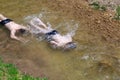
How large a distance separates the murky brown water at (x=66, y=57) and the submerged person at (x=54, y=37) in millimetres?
152

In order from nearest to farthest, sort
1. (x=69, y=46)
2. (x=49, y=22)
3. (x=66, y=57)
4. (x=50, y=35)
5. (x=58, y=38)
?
1. (x=66, y=57)
2. (x=69, y=46)
3. (x=58, y=38)
4. (x=50, y=35)
5. (x=49, y=22)

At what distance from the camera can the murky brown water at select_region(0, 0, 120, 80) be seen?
26.2ft

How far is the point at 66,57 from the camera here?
8555 millimetres

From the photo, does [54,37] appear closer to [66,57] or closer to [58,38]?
[58,38]

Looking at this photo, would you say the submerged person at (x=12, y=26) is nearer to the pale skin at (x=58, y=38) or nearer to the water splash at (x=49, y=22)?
the water splash at (x=49, y=22)

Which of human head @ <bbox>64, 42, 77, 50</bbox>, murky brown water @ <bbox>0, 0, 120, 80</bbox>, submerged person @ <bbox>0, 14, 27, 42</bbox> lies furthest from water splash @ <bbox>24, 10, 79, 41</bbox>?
human head @ <bbox>64, 42, 77, 50</bbox>

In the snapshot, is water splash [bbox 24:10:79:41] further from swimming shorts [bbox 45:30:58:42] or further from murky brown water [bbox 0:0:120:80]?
swimming shorts [bbox 45:30:58:42]

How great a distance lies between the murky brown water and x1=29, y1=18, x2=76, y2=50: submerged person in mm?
152

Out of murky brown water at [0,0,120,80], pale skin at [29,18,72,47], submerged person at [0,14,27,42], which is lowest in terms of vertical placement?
murky brown water at [0,0,120,80]

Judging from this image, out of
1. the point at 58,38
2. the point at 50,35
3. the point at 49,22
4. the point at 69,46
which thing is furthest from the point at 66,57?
the point at 49,22

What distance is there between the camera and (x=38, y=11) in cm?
1051

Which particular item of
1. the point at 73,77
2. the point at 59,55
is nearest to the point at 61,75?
the point at 73,77

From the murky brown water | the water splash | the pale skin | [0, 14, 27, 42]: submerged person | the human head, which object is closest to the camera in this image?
the murky brown water

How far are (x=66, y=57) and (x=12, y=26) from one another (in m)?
1.92
